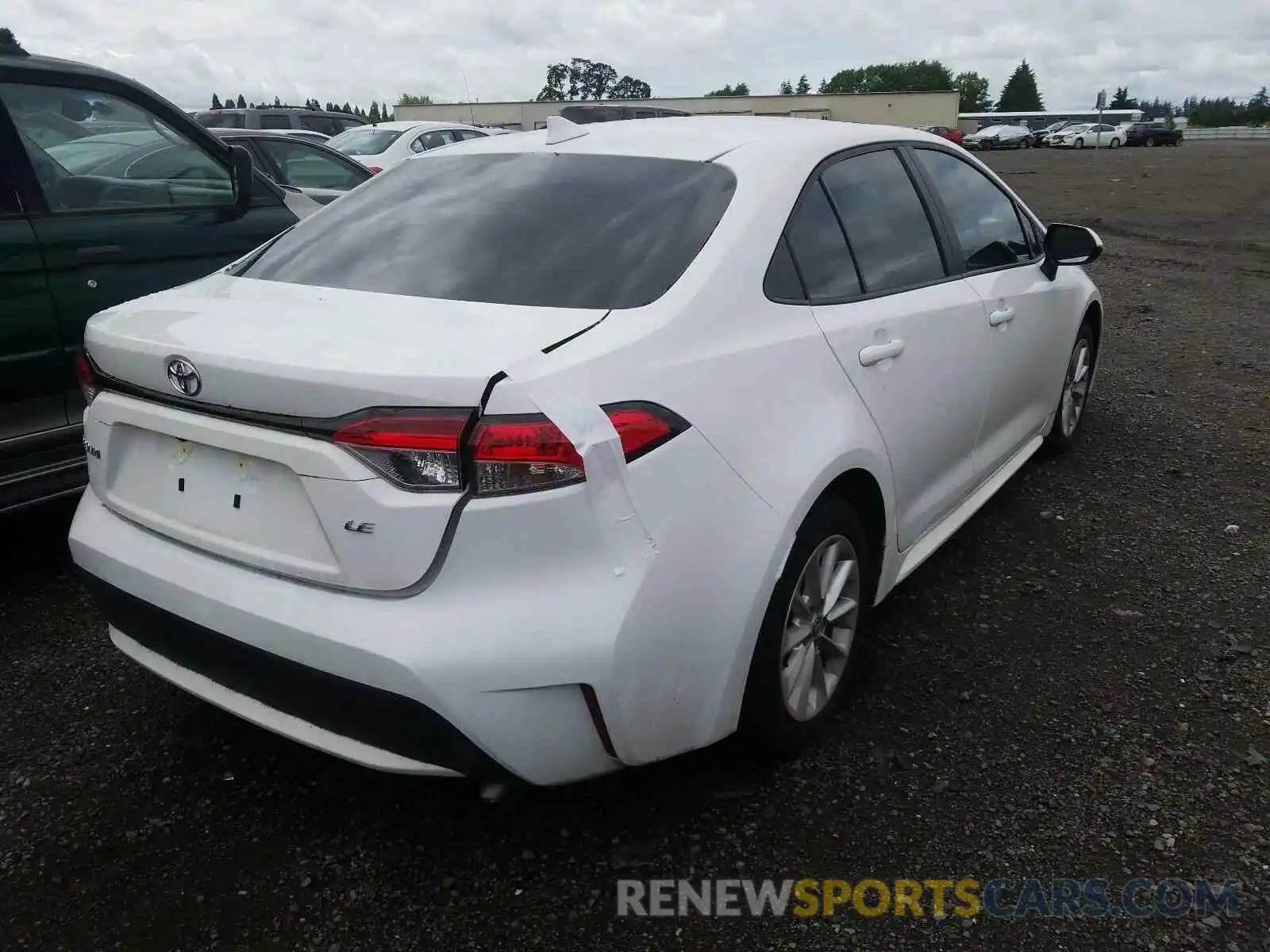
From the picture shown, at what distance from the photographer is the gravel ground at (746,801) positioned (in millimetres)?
2137

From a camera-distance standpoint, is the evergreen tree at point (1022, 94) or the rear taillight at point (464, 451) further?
the evergreen tree at point (1022, 94)

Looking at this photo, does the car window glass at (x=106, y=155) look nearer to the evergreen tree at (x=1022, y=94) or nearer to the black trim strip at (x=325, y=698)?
the black trim strip at (x=325, y=698)

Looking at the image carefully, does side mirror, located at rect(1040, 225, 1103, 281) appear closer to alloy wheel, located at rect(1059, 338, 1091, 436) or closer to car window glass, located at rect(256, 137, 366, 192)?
alloy wheel, located at rect(1059, 338, 1091, 436)

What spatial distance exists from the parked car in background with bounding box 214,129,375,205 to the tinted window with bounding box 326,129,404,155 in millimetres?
4699

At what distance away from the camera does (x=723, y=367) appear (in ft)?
7.27

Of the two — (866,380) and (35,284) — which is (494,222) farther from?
(35,284)

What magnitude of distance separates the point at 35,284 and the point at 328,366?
2.32m

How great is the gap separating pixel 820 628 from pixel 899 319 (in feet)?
3.08

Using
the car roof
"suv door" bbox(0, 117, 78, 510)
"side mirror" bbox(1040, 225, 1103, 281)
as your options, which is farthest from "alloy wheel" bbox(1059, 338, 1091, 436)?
"suv door" bbox(0, 117, 78, 510)

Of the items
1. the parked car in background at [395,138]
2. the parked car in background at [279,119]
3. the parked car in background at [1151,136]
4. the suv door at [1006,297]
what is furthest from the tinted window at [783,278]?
the parked car in background at [1151,136]

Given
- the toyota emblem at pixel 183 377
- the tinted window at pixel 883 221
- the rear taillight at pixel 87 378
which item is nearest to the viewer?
the toyota emblem at pixel 183 377

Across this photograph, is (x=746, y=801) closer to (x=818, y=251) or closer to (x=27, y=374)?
(x=818, y=251)

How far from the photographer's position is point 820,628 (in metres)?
2.63

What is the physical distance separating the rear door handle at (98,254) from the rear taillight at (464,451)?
2466 millimetres
